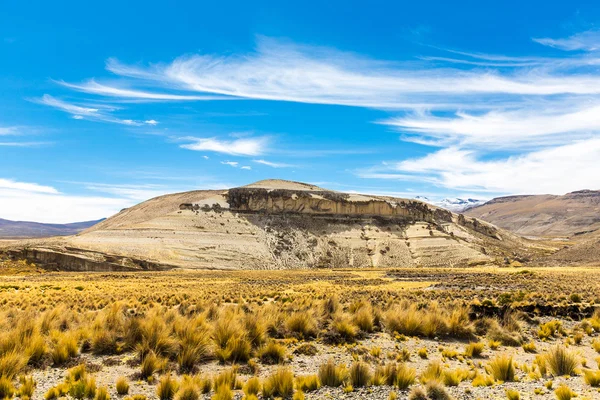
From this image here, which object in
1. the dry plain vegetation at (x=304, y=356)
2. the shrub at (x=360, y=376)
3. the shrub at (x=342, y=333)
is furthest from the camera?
the shrub at (x=342, y=333)

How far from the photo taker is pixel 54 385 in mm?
7242

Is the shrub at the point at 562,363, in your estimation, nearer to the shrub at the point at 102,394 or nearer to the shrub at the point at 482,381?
the shrub at the point at 482,381

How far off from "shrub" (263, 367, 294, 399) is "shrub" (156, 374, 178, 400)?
4.92 feet

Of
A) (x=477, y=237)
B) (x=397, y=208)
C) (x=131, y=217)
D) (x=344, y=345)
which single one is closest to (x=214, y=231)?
(x=131, y=217)

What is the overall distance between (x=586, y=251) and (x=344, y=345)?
6968cm

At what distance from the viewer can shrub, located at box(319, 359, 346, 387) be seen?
299 inches

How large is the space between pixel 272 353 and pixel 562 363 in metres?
5.83

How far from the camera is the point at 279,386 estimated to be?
23.1 ft

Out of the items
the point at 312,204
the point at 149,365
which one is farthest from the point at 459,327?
the point at 312,204

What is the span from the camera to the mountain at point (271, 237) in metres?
61.8

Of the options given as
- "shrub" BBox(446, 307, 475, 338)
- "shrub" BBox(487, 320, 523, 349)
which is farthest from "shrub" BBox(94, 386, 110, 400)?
"shrub" BBox(487, 320, 523, 349)

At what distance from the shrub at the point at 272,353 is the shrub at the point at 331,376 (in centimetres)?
157

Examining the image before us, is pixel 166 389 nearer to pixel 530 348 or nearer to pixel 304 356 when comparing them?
pixel 304 356

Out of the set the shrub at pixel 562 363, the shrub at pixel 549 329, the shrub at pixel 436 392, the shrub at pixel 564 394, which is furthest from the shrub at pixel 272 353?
the shrub at pixel 549 329
